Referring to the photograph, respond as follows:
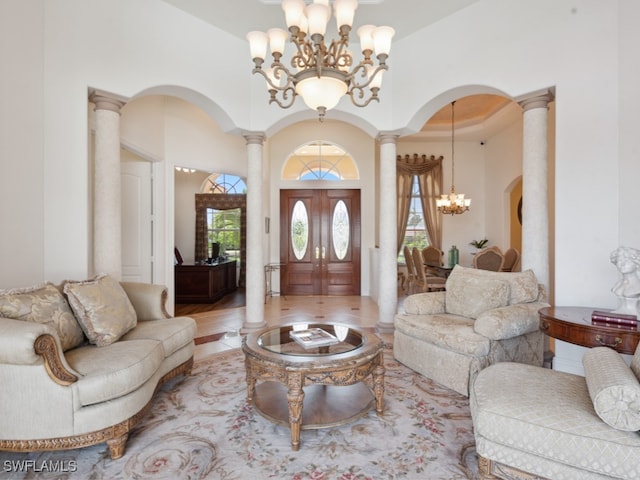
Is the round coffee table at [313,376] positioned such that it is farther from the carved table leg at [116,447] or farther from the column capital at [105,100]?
the column capital at [105,100]

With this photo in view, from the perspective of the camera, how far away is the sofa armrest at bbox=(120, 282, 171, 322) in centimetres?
333

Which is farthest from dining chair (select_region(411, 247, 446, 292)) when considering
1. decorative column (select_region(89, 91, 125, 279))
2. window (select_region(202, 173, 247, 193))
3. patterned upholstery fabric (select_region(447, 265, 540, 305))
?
window (select_region(202, 173, 247, 193))

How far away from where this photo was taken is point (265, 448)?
2.18m

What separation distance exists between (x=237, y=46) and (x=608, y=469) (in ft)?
17.2

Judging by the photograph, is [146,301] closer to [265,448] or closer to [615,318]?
[265,448]

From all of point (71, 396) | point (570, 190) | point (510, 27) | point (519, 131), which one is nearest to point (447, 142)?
point (519, 131)

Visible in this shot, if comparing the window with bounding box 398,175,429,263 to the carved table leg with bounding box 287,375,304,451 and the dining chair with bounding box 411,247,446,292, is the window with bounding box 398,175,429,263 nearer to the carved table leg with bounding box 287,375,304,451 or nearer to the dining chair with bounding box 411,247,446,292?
the dining chair with bounding box 411,247,446,292

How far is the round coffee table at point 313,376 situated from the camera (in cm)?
222

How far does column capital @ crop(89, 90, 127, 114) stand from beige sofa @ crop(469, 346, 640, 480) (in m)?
4.17

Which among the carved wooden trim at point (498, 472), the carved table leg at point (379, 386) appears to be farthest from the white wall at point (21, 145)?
the carved wooden trim at point (498, 472)

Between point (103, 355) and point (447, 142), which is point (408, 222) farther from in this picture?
point (103, 355)

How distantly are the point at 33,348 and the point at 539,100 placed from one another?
4699 mm

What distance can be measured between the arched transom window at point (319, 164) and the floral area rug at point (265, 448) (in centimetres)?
570

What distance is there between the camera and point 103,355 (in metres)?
2.32
